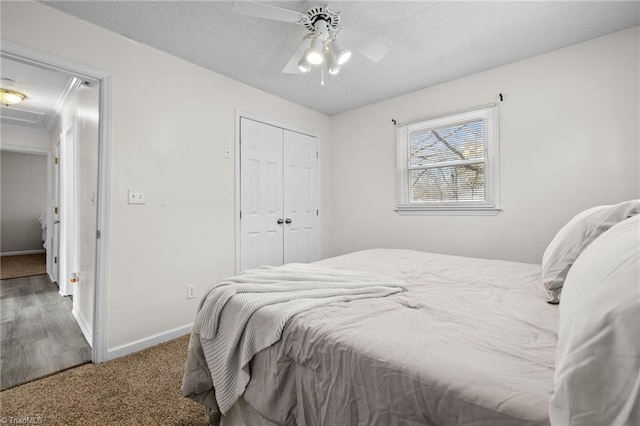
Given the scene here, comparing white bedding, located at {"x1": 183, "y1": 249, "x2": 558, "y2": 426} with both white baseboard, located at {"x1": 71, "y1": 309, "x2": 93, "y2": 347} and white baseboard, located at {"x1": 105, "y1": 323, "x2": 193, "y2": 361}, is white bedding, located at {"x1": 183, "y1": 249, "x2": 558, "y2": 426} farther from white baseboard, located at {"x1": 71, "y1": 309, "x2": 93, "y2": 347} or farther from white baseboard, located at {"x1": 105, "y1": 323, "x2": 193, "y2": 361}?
white baseboard, located at {"x1": 71, "y1": 309, "x2": 93, "y2": 347}

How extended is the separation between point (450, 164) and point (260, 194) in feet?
7.13

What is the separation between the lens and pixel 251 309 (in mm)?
1178

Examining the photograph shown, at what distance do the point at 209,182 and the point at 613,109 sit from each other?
3535mm

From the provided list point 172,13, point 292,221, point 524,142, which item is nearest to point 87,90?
point 172,13

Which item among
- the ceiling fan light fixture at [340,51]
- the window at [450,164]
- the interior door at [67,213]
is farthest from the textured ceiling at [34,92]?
the window at [450,164]

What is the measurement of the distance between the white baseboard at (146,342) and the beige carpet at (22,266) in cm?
401

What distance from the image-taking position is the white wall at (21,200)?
6.45 m

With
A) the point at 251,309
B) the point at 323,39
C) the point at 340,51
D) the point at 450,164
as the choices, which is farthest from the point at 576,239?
the point at 450,164

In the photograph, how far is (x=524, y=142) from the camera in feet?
8.63

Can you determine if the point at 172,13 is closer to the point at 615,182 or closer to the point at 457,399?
the point at 457,399

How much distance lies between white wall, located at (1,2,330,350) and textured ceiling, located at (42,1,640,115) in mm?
160

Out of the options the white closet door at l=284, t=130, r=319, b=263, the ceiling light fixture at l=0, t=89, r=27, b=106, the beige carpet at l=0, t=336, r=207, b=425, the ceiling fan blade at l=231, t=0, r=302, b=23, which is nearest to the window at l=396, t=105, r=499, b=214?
the white closet door at l=284, t=130, r=319, b=263

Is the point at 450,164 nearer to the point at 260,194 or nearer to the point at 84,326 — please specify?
the point at 260,194

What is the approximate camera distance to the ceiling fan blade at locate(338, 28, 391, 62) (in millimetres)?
1912
